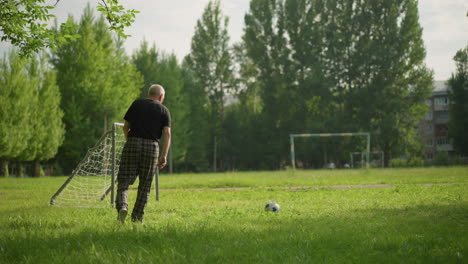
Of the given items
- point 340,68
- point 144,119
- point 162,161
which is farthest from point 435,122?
point 144,119

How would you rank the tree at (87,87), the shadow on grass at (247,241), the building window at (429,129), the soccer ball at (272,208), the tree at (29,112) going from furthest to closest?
the building window at (429,129), the tree at (87,87), the tree at (29,112), the soccer ball at (272,208), the shadow on grass at (247,241)

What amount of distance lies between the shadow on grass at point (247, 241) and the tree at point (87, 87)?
98.8ft

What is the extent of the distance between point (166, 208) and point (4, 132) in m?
22.2

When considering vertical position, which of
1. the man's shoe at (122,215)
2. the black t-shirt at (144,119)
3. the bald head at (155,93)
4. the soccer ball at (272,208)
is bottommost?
the soccer ball at (272,208)

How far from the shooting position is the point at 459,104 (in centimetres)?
5072

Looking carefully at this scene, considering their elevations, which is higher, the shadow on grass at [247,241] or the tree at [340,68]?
the tree at [340,68]

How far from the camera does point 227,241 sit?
4977 millimetres

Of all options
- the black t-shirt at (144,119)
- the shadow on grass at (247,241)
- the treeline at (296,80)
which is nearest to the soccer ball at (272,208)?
the shadow on grass at (247,241)

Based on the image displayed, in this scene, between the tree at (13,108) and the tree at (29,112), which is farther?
the tree at (29,112)

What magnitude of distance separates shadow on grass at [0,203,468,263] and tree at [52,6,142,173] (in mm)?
30123

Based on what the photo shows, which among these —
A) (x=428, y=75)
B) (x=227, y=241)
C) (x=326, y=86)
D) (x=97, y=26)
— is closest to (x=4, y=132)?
(x=97, y=26)

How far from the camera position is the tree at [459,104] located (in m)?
49.3

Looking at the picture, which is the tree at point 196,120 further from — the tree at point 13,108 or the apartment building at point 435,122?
the apartment building at point 435,122

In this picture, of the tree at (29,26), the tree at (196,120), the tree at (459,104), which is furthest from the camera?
the tree at (196,120)
